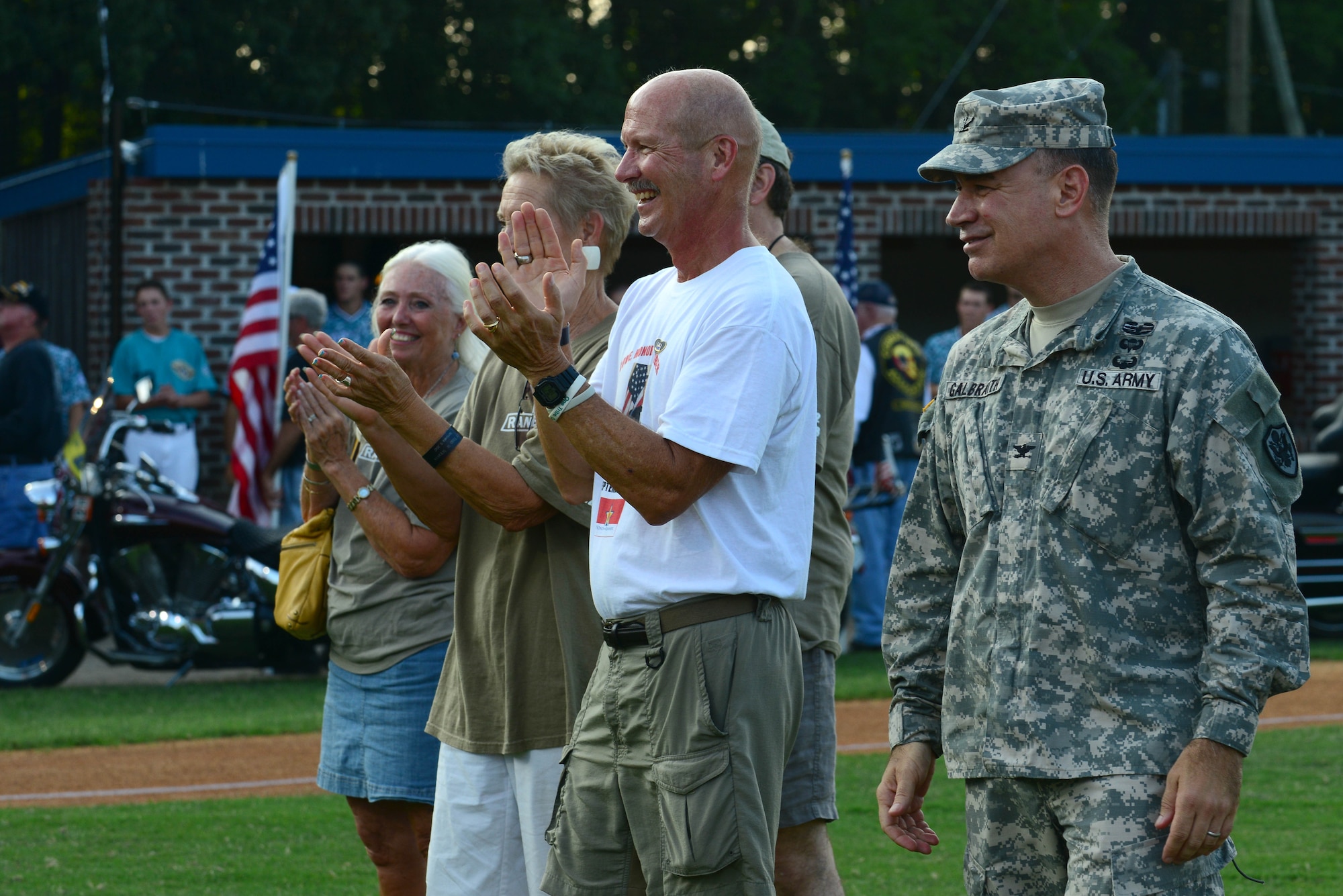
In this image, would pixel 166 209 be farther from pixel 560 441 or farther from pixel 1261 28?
pixel 1261 28

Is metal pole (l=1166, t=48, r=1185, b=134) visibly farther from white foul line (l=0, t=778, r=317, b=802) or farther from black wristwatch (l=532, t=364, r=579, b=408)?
black wristwatch (l=532, t=364, r=579, b=408)

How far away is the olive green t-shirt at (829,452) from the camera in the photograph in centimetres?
385

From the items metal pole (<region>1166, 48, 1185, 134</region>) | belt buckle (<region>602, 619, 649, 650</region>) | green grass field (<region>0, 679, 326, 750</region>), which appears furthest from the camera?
metal pole (<region>1166, 48, 1185, 134</region>)

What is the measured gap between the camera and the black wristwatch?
2.89 metres

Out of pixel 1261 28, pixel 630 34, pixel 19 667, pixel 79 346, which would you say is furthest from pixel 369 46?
pixel 1261 28

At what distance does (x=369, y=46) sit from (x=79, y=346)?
44.7 ft

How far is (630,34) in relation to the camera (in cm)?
3256

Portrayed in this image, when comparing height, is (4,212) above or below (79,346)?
above

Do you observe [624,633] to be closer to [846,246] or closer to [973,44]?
[846,246]

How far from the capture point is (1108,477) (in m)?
2.74

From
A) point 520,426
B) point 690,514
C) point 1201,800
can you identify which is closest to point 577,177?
point 520,426

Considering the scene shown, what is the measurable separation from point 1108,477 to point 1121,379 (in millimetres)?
167

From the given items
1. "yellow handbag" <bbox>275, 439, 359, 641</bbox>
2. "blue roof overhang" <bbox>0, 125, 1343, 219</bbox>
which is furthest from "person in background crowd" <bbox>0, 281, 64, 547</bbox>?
"yellow handbag" <bbox>275, 439, 359, 641</bbox>

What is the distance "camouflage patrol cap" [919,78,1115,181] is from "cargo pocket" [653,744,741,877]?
1087mm
